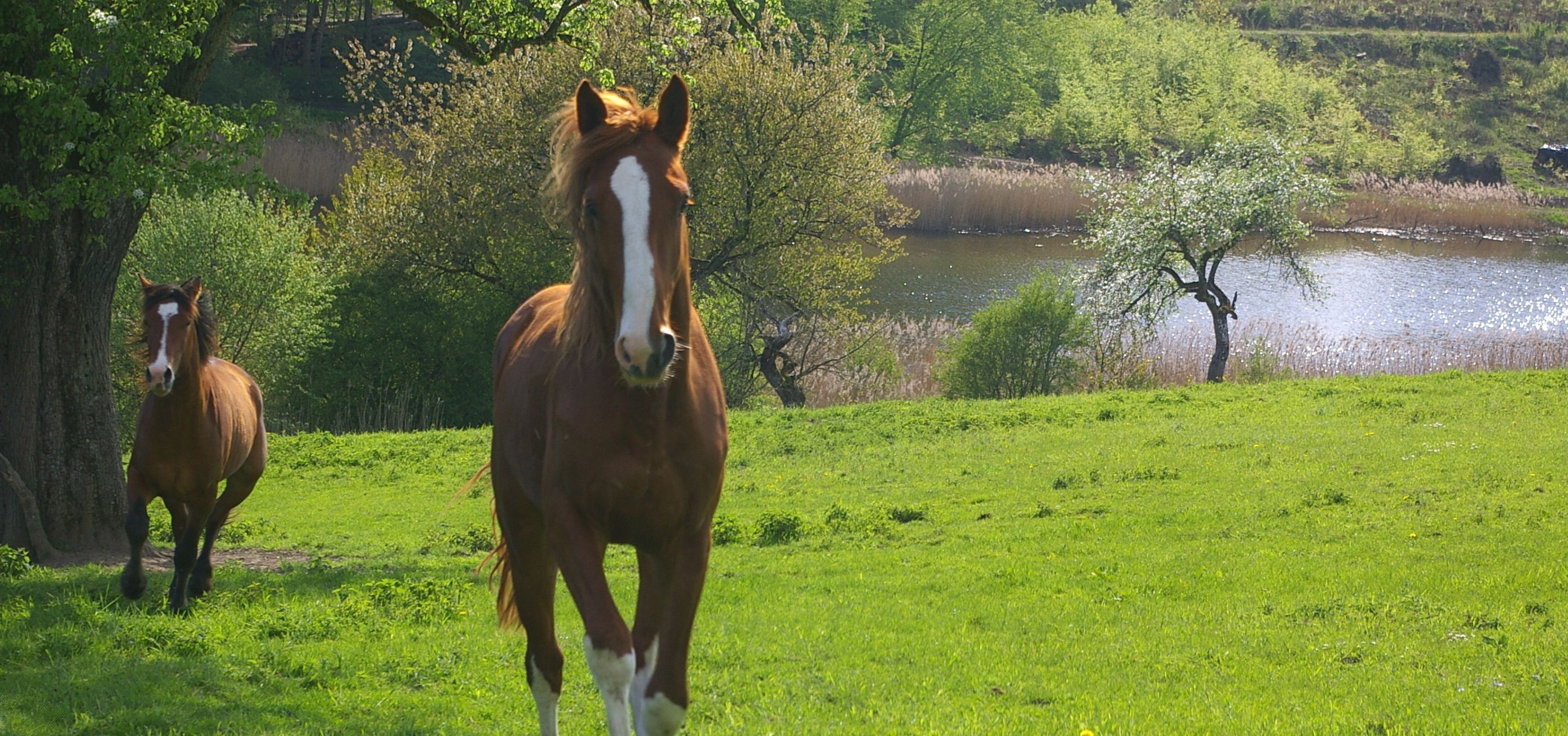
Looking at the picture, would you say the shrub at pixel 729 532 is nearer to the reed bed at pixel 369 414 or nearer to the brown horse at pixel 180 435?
the brown horse at pixel 180 435

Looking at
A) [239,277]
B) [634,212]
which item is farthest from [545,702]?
[239,277]

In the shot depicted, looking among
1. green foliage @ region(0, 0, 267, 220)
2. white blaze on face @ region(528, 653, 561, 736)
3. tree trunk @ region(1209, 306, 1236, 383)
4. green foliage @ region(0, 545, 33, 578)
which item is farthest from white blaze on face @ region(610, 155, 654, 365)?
tree trunk @ region(1209, 306, 1236, 383)

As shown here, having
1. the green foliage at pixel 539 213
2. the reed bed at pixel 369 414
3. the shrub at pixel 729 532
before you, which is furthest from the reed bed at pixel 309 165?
the shrub at pixel 729 532

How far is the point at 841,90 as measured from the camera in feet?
80.9

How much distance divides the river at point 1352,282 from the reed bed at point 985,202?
0.48m

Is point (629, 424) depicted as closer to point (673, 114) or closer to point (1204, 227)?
point (673, 114)

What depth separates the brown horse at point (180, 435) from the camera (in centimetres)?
807

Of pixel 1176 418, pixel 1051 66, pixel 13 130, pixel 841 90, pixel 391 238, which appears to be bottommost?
pixel 1176 418

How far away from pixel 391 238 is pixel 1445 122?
65259 millimetres

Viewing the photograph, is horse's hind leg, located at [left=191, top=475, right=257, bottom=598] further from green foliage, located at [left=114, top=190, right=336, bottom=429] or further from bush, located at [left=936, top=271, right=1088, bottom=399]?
bush, located at [left=936, top=271, right=1088, bottom=399]

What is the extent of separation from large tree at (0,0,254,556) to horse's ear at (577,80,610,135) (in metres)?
6.31

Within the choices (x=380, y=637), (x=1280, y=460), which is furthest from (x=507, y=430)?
(x=1280, y=460)

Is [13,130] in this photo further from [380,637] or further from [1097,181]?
[1097,181]

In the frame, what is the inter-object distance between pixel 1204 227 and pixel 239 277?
61.1 feet
